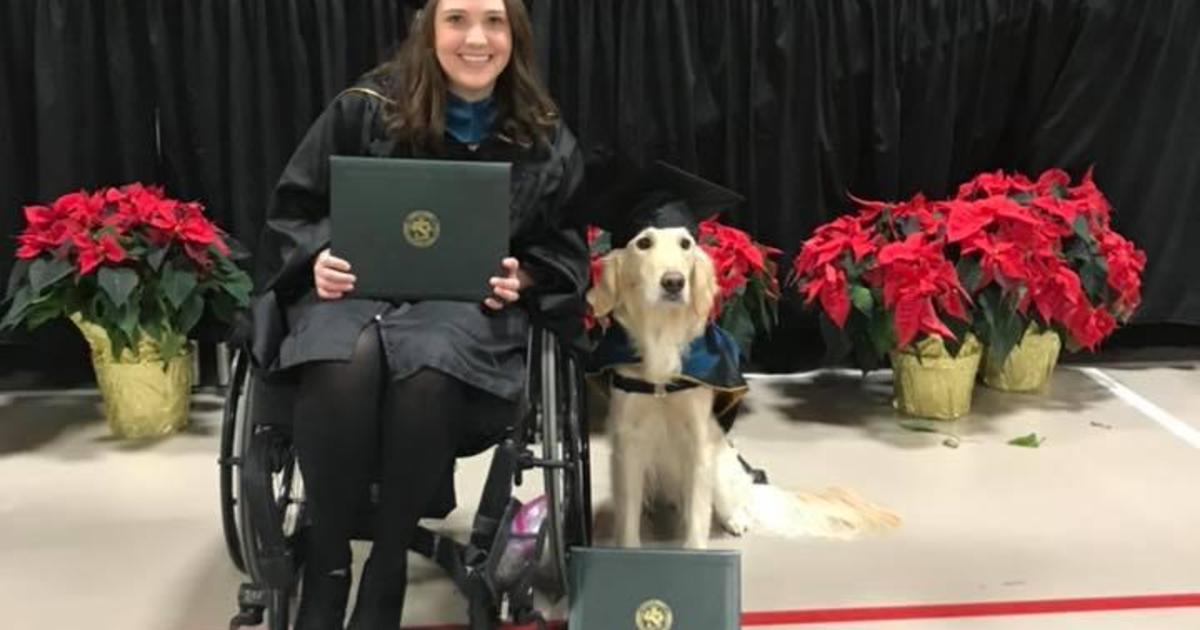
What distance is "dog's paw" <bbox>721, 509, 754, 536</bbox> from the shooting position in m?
2.48

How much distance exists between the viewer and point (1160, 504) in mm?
2615

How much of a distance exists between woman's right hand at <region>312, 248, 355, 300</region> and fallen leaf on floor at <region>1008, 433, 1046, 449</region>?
1.74m

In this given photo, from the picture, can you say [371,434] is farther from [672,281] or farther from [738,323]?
[738,323]

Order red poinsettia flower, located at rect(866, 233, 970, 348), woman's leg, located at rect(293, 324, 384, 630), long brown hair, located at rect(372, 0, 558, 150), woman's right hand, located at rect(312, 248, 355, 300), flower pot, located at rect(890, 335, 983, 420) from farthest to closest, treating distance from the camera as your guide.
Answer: flower pot, located at rect(890, 335, 983, 420)
red poinsettia flower, located at rect(866, 233, 970, 348)
long brown hair, located at rect(372, 0, 558, 150)
woman's right hand, located at rect(312, 248, 355, 300)
woman's leg, located at rect(293, 324, 384, 630)

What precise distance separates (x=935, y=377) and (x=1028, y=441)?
0.26 meters

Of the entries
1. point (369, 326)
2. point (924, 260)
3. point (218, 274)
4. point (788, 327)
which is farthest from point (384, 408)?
point (788, 327)

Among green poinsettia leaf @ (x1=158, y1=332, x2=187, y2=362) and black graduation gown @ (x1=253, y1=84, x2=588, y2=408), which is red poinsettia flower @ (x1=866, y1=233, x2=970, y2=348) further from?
green poinsettia leaf @ (x1=158, y1=332, x2=187, y2=362)

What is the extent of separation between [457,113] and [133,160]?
4.74 ft

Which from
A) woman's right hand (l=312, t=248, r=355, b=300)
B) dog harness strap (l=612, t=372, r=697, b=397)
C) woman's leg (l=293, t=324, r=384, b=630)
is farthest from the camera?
dog harness strap (l=612, t=372, r=697, b=397)

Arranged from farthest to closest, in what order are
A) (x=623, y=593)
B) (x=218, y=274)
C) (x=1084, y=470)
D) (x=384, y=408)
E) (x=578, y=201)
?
(x=218, y=274)
(x=1084, y=470)
(x=578, y=201)
(x=623, y=593)
(x=384, y=408)

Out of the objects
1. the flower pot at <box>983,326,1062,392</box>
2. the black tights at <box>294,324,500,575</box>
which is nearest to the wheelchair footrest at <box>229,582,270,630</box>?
the black tights at <box>294,324,500,575</box>

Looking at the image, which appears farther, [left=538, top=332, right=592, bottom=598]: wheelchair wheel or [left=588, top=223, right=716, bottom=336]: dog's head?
[left=588, top=223, right=716, bottom=336]: dog's head

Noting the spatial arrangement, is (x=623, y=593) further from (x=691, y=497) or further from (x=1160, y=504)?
(x=1160, y=504)

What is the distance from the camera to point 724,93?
3.22m
